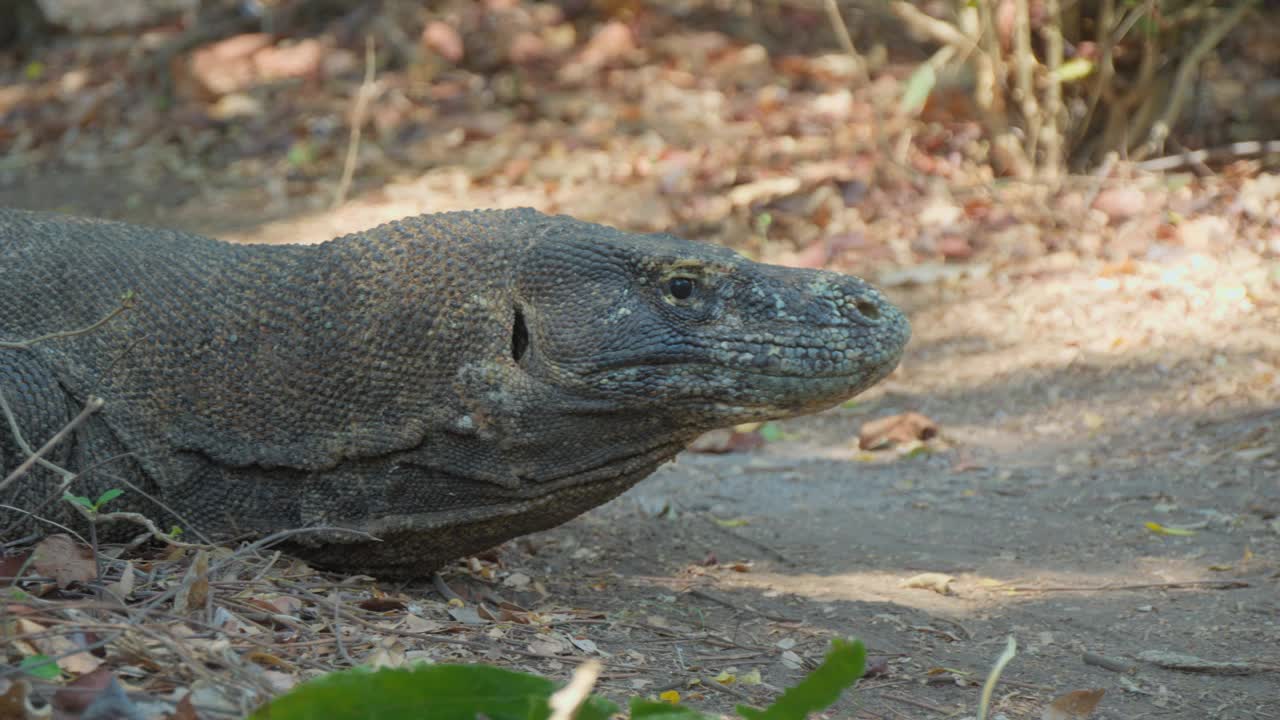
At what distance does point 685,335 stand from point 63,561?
1512 millimetres

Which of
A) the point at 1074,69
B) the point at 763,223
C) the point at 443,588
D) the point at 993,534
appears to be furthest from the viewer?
the point at 763,223

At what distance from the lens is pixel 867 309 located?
11.2 ft

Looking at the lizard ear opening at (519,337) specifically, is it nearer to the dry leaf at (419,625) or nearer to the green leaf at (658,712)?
the dry leaf at (419,625)

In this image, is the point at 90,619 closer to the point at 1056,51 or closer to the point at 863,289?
the point at 863,289

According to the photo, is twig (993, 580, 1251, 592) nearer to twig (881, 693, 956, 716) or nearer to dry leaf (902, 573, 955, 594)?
dry leaf (902, 573, 955, 594)

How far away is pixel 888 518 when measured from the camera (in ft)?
16.1

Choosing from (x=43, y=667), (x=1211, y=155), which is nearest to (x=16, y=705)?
(x=43, y=667)

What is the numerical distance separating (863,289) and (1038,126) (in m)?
5.30

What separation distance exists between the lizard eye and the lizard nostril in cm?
42

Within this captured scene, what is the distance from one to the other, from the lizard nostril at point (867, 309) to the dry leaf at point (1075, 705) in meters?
1.01

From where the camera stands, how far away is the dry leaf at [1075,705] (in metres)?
3.04

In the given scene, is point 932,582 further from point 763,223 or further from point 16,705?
point 763,223

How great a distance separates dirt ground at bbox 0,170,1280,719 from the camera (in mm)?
3293

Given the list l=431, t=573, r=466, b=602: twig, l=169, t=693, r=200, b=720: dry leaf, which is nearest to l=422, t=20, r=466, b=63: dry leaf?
l=431, t=573, r=466, b=602: twig
